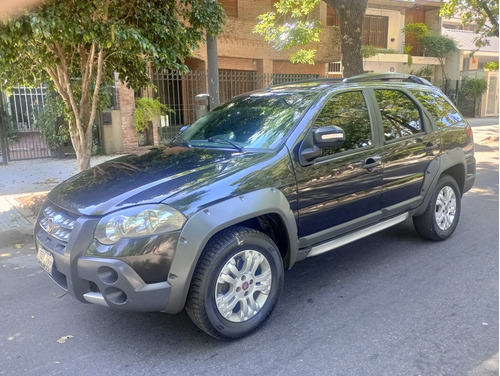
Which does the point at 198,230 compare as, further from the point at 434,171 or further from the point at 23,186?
the point at 23,186

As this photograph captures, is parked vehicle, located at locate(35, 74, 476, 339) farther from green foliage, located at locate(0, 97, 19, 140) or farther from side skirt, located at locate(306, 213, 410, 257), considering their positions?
green foliage, located at locate(0, 97, 19, 140)

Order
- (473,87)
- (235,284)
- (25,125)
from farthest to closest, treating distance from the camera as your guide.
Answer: (473,87) < (25,125) < (235,284)

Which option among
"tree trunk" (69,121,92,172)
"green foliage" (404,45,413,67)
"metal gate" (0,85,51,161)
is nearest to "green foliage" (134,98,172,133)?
"metal gate" (0,85,51,161)

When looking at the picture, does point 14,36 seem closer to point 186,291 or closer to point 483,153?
point 186,291

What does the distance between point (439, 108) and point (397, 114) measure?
918 millimetres

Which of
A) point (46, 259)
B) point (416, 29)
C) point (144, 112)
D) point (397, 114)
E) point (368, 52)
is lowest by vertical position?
point (46, 259)

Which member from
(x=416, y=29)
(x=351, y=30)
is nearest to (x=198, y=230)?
(x=351, y=30)

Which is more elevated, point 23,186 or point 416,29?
point 416,29

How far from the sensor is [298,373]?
2736 mm

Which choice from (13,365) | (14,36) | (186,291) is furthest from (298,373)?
(14,36)

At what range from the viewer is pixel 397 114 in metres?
4.49

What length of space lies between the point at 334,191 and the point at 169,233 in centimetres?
157

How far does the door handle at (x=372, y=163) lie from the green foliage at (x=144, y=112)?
30.5 feet

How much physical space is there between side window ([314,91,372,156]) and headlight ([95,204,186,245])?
5.21 ft
